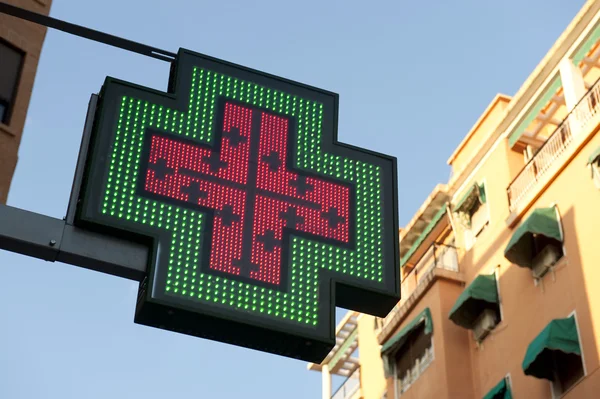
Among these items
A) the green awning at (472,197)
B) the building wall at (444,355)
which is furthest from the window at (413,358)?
the green awning at (472,197)

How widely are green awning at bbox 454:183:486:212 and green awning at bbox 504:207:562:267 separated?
3.95 metres

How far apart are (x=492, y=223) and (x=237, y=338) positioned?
20.5 metres

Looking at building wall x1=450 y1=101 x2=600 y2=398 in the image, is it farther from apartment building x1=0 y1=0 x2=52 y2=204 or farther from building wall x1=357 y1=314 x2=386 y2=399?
apartment building x1=0 y1=0 x2=52 y2=204

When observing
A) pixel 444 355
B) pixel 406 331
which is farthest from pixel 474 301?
pixel 406 331

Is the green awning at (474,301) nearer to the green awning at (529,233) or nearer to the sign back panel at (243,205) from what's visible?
the green awning at (529,233)

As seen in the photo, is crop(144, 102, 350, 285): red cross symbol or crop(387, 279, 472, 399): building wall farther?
crop(387, 279, 472, 399): building wall

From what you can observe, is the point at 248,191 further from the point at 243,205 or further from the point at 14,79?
the point at 14,79

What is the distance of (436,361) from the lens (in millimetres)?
25312

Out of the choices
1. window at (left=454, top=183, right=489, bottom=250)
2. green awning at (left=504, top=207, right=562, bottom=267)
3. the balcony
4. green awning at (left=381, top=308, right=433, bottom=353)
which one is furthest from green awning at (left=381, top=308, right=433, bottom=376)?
green awning at (left=504, top=207, right=562, bottom=267)

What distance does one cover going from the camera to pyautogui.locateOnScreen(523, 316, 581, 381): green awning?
65.8 feet

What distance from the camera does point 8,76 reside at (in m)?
13.8

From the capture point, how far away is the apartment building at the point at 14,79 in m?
13.3

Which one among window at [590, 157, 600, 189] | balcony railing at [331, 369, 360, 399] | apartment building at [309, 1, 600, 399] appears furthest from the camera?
balcony railing at [331, 369, 360, 399]

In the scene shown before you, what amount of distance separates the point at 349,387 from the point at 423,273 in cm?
614
